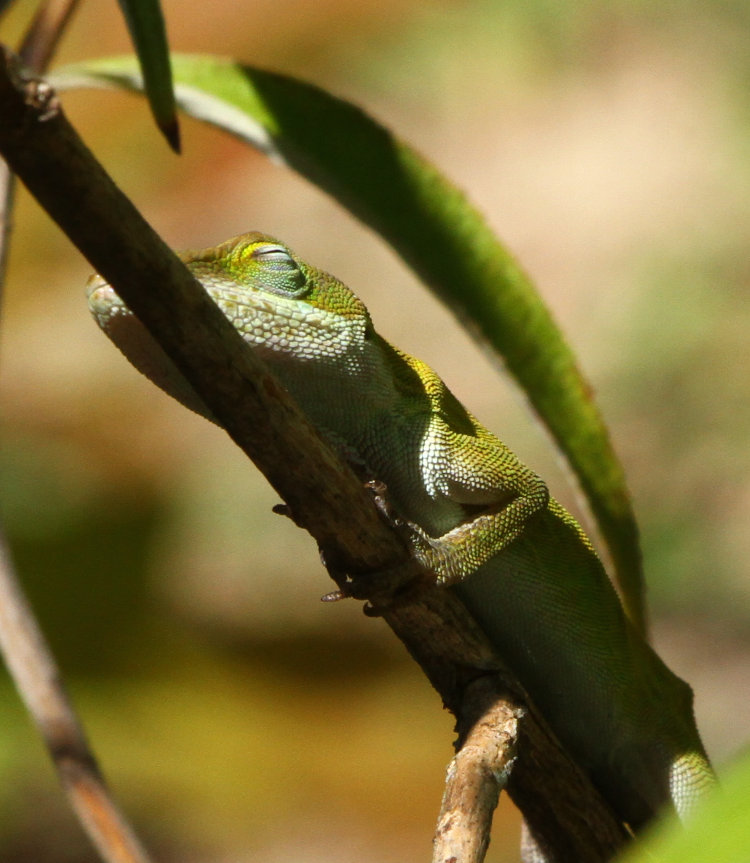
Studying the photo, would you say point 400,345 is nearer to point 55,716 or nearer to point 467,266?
point 467,266

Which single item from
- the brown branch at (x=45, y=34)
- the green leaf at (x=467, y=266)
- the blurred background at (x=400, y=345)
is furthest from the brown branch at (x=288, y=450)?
the blurred background at (x=400, y=345)

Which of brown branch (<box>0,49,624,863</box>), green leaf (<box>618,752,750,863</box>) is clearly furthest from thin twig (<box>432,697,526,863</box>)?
green leaf (<box>618,752,750,863</box>)

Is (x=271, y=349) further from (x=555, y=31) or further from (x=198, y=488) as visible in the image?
(x=555, y=31)

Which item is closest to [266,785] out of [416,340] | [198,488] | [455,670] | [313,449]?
[198,488]

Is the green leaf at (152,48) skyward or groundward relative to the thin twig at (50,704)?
skyward

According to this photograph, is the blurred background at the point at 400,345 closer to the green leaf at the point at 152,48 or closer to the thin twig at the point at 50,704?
the thin twig at the point at 50,704

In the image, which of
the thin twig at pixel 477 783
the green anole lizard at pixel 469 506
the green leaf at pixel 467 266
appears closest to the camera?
the thin twig at pixel 477 783

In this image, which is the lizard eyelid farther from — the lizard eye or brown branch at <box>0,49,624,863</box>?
brown branch at <box>0,49,624,863</box>
